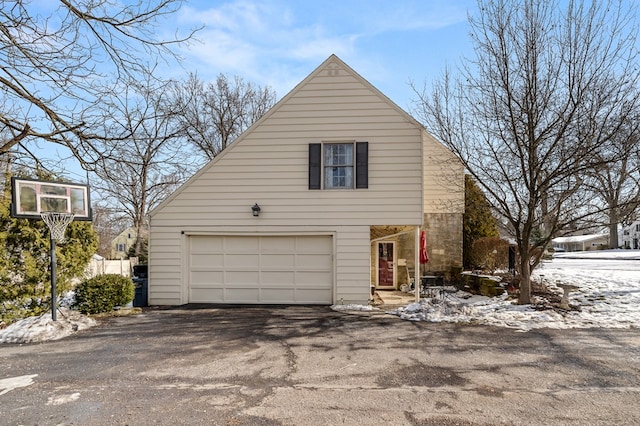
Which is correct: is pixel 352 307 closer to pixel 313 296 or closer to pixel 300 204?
pixel 313 296

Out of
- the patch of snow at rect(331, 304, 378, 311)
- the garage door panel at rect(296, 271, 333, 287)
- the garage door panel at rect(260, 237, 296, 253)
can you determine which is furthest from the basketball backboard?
the patch of snow at rect(331, 304, 378, 311)

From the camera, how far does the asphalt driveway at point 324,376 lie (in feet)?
13.5

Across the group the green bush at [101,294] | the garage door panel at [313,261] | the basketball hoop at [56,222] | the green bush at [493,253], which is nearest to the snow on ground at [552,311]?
the garage door panel at [313,261]

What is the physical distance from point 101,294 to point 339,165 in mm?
6734

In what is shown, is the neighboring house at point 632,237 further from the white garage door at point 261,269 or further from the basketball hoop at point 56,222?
the basketball hoop at point 56,222

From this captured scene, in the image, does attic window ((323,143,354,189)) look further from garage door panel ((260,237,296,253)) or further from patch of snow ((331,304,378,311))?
patch of snow ((331,304,378,311))

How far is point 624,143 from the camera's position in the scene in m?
8.65

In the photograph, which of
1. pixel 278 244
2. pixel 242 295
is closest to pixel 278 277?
pixel 278 244

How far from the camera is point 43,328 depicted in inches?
297

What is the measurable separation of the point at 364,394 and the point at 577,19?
30.1ft

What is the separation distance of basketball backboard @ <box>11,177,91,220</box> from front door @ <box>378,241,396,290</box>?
909cm

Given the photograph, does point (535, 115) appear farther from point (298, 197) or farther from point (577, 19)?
point (298, 197)

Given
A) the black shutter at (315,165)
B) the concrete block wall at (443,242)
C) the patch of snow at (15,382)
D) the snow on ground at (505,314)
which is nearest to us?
the patch of snow at (15,382)

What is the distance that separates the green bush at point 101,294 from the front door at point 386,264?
8098 millimetres
